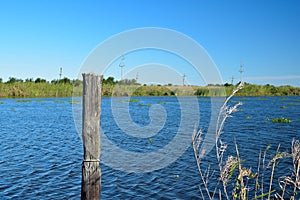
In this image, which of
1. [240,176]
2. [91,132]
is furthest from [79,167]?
[240,176]

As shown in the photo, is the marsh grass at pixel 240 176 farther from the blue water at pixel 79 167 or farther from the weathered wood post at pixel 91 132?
the weathered wood post at pixel 91 132

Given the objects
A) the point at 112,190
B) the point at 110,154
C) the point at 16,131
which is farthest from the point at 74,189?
the point at 16,131

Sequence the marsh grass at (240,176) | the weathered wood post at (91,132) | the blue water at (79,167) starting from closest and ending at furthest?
the marsh grass at (240,176), the weathered wood post at (91,132), the blue water at (79,167)

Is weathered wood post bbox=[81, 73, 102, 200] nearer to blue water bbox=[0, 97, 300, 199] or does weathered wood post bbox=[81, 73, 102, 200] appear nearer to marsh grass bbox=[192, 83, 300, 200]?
marsh grass bbox=[192, 83, 300, 200]

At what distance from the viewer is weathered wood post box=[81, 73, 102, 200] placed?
15.7ft

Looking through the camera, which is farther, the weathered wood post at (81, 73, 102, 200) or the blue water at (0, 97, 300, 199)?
the blue water at (0, 97, 300, 199)

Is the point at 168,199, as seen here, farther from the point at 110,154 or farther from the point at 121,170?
the point at 110,154

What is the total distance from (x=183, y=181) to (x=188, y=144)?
6.07m

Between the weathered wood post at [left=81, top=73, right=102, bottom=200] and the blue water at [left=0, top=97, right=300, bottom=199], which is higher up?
the weathered wood post at [left=81, top=73, right=102, bottom=200]

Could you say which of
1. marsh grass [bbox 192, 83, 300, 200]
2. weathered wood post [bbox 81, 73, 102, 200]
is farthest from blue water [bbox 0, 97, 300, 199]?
weathered wood post [bbox 81, 73, 102, 200]

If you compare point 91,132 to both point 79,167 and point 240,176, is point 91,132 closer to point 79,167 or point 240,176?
point 240,176

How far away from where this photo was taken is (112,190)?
8.71 meters

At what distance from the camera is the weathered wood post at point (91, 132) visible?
478 centimetres

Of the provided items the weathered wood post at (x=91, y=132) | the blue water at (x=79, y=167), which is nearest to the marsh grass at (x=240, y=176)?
the blue water at (x=79, y=167)
